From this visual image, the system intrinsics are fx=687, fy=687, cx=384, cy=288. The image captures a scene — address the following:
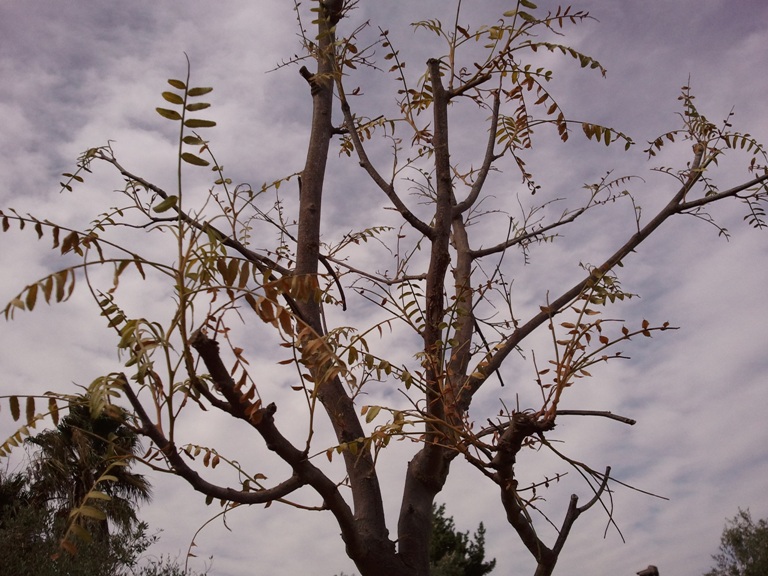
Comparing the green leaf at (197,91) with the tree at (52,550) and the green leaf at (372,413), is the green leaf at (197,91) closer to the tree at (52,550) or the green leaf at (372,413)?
the green leaf at (372,413)

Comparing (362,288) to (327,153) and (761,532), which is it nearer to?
(327,153)

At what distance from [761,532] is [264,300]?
1596 centimetres

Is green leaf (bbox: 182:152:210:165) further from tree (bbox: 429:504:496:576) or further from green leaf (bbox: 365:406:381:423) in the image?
tree (bbox: 429:504:496:576)

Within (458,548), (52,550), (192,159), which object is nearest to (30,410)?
(192,159)

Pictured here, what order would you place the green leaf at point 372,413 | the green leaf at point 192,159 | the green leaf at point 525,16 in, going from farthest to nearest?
the green leaf at point 525,16
the green leaf at point 372,413
the green leaf at point 192,159

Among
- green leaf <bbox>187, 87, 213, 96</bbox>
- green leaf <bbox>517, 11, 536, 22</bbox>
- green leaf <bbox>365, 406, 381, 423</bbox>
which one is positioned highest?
green leaf <bbox>517, 11, 536, 22</bbox>

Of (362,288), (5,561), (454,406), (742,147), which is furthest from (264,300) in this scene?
(5,561)

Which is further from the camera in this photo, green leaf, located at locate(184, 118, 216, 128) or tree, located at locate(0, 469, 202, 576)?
tree, located at locate(0, 469, 202, 576)

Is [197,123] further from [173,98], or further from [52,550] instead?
[52,550]

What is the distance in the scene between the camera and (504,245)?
3117 mm

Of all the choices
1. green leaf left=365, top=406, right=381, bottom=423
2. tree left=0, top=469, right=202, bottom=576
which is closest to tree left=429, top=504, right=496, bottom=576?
tree left=0, top=469, right=202, bottom=576

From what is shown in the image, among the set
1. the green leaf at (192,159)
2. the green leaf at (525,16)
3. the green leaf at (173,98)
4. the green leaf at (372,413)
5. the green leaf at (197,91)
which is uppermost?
the green leaf at (525,16)

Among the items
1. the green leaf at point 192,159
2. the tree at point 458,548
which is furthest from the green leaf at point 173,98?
the tree at point 458,548

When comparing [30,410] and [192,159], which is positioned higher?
[192,159]
